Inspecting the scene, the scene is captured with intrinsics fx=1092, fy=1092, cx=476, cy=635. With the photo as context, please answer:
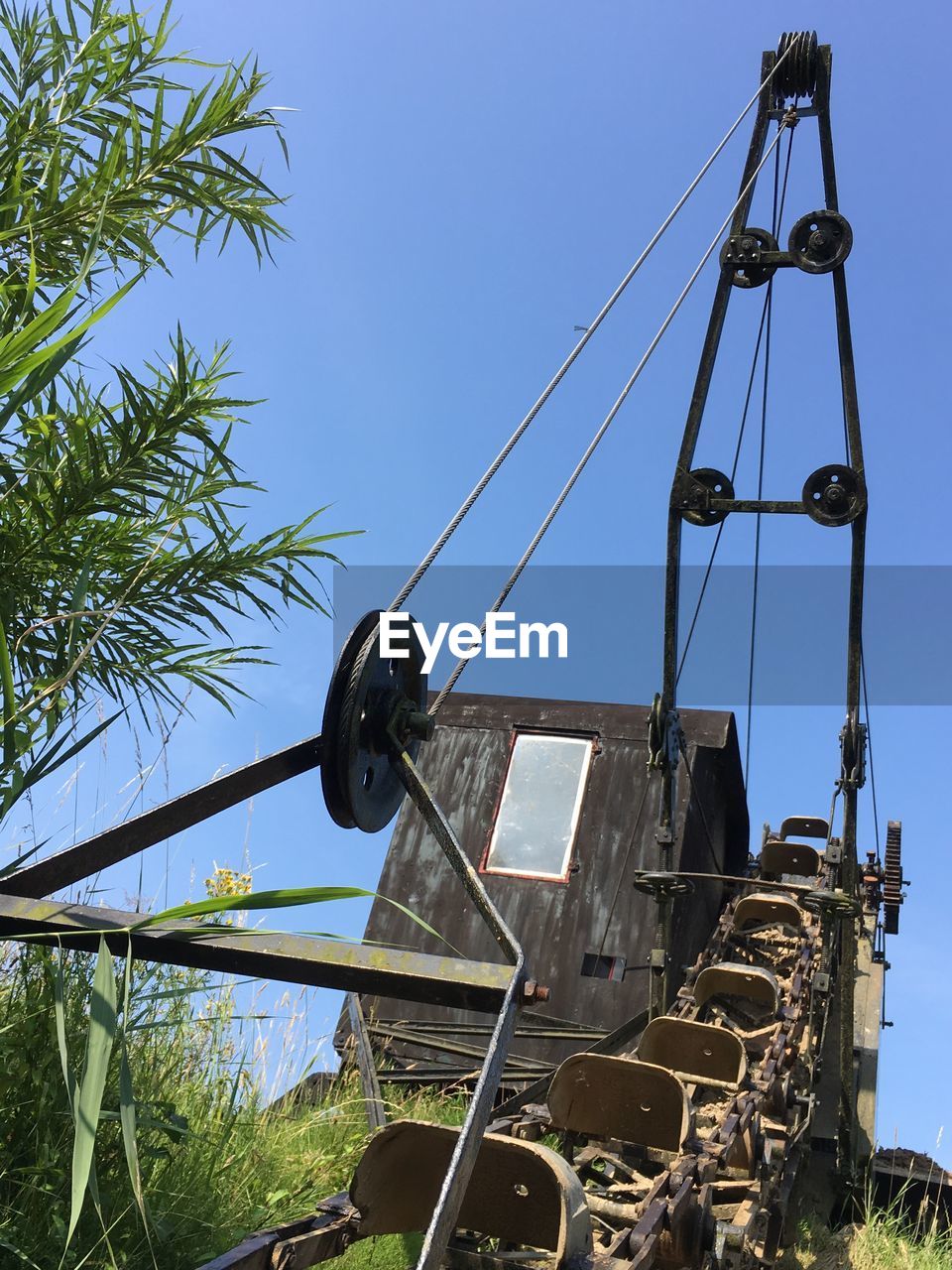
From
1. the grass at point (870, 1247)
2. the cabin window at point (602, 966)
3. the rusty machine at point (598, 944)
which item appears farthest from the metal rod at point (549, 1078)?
the cabin window at point (602, 966)

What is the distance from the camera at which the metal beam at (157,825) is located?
3.05 meters

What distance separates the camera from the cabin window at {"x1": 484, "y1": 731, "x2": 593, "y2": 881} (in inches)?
424

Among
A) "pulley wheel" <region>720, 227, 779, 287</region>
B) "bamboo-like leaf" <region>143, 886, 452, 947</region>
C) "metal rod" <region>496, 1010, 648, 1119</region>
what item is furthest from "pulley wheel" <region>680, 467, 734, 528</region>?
"bamboo-like leaf" <region>143, 886, 452, 947</region>

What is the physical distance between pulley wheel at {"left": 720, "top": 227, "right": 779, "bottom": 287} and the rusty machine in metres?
0.02

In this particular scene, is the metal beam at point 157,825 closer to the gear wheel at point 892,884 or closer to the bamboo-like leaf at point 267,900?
the bamboo-like leaf at point 267,900

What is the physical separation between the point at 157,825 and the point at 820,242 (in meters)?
7.03

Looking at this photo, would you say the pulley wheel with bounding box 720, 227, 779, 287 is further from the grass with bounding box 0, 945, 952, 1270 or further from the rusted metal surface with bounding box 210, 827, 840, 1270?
the grass with bounding box 0, 945, 952, 1270

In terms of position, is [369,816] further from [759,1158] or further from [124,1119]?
[759,1158]

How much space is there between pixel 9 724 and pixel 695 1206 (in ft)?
9.39

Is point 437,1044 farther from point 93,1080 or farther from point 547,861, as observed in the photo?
point 93,1080

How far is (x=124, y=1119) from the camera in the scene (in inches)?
98.0

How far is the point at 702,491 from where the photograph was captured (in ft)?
26.5

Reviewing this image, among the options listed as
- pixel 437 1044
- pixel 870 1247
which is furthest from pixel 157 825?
pixel 437 1044

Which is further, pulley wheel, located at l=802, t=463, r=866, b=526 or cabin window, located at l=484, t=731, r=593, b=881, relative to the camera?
cabin window, located at l=484, t=731, r=593, b=881
